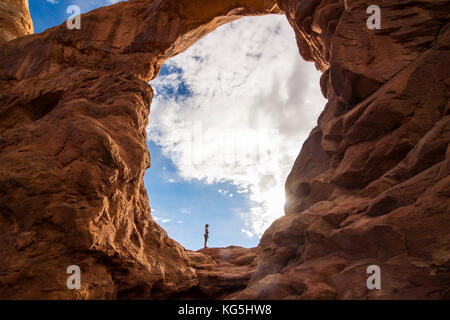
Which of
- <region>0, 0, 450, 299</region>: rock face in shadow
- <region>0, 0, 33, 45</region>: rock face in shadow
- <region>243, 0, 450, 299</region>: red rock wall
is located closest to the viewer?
<region>243, 0, 450, 299</region>: red rock wall

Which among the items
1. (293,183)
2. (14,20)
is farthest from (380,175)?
(14,20)

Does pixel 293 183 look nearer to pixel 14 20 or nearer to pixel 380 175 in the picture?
pixel 380 175

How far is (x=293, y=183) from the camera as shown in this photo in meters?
14.4

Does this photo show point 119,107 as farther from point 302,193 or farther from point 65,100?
point 302,193

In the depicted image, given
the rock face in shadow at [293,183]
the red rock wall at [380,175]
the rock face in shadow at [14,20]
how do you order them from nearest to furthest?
the red rock wall at [380,175]
the rock face in shadow at [293,183]
the rock face in shadow at [14,20]

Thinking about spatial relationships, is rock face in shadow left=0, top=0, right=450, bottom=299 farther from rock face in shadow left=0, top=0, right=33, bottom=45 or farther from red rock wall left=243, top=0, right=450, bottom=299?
rock face in shadow left=0, top=0, right=33, bottom=45

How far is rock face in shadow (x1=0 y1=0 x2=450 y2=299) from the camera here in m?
6.35

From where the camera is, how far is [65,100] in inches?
474

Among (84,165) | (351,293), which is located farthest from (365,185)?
(84,165)

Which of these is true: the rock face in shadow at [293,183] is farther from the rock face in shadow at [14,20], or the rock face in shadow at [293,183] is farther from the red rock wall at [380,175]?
the rock face in shadow at [14,20]

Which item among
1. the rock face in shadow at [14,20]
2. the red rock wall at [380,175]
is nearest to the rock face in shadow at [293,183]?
the red rock wall at [380,175]

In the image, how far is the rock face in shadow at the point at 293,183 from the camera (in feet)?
20.8

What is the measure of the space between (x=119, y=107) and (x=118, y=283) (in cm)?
783

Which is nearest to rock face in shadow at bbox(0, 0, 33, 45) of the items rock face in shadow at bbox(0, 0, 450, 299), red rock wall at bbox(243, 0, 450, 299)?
rock face in shadow at bbox(0, 0, 450, 299)
